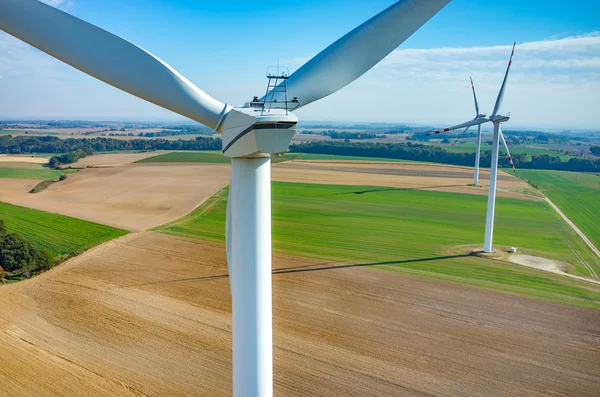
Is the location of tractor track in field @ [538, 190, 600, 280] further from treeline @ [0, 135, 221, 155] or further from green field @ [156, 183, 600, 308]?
treeline @ [0, 135, 221, 155]

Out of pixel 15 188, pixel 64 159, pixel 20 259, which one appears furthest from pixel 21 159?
pixel 20 259

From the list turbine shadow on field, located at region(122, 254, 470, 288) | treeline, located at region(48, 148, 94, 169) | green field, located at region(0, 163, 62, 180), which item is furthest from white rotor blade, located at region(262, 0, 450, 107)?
treeline, located at region(48, 148, 94, 169)

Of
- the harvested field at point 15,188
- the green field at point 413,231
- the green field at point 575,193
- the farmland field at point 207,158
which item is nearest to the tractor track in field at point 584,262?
the green field at point 413,231

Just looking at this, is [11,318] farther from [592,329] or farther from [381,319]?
[592,329]

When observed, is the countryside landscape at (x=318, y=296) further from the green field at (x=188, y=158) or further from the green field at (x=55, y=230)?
the green field at (x=188, y=158)

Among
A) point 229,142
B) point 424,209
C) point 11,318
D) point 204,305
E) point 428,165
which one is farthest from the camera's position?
point 428,165

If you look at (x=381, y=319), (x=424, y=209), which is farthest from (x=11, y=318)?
(x=424, y=209)
